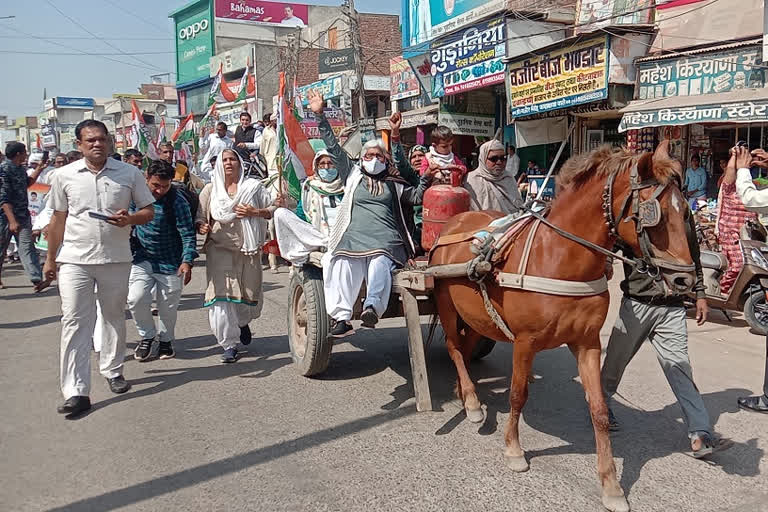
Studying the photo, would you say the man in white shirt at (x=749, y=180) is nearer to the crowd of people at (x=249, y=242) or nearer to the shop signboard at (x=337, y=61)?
the crowd of people at (x=249, y=242)

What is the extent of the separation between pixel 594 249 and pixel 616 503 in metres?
1.34

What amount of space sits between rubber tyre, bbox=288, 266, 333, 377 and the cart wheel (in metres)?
1.47

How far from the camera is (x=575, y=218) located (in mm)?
3588

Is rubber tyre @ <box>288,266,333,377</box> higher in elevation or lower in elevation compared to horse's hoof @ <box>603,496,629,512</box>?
higher

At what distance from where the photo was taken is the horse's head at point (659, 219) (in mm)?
3178

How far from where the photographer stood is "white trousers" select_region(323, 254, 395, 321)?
16.0ft

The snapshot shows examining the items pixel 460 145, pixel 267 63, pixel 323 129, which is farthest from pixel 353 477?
pixel 267 63

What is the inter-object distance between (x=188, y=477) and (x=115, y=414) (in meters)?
1.38

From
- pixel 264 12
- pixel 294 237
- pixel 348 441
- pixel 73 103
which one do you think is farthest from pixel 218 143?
pixel 73 103

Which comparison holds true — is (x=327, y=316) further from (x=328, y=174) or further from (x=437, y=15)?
(x=437, y=15)

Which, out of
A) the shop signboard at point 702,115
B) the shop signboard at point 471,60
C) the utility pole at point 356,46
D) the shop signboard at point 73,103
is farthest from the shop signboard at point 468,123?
the shop signboard at point 73,103

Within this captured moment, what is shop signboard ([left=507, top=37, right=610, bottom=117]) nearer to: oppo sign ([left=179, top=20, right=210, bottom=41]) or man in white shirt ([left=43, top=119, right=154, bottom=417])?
man in white shirt ([left=43, top=119, right=154, bottom=417])

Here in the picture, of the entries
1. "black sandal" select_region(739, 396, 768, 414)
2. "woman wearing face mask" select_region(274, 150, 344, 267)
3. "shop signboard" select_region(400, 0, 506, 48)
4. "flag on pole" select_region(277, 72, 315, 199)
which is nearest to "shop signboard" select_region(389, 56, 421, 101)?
"shop signboard" select_region(400, 0, 506, 48)

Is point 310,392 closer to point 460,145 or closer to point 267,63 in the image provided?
point 460,145
